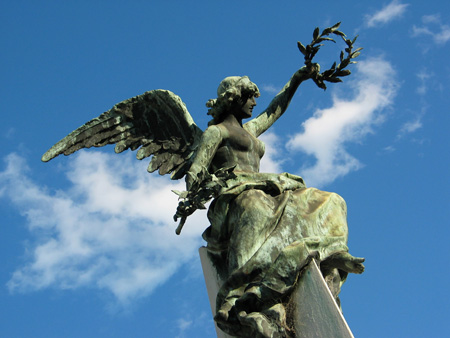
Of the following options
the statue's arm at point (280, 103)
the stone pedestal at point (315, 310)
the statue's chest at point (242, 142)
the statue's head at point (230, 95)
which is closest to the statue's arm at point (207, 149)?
the statue's chest at point (242, 142)

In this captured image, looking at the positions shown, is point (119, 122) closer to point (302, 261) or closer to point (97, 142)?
point (97, 142)

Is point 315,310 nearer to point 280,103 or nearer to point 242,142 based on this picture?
point 242,142

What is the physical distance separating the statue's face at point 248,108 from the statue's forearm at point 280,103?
212 millimetres

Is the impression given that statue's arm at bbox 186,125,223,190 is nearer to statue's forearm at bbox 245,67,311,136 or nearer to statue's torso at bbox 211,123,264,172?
statue's torso at bbox 211,123,264,172

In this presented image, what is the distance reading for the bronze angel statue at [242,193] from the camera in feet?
18.4

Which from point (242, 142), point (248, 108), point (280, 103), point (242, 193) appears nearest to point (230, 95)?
point (248, 108)

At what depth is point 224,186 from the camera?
614cm

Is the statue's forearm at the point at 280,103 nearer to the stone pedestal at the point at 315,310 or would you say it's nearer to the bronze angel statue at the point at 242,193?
the bronze angel statue at the point at 242,193

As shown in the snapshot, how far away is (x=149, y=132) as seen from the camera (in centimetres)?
780

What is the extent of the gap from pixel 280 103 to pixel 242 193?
71.8 inches

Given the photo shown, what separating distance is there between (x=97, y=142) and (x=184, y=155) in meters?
1.04

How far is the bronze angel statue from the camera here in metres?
5.61

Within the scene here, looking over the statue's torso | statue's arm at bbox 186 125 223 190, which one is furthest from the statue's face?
statue's arm at bbox 186 125 223 190

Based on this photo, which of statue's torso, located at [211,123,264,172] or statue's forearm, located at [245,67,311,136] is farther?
statue's forearm, located at [245,67,311,136]
